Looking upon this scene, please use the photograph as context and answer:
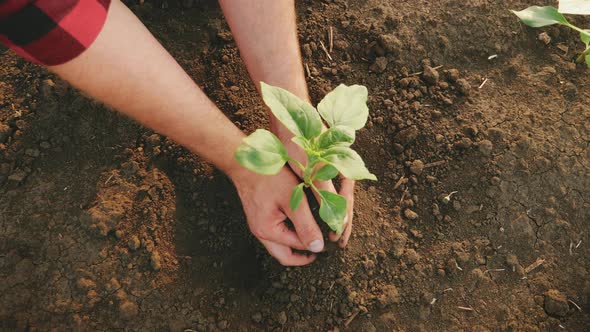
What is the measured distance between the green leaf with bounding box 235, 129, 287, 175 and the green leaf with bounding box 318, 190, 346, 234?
0.20 metres

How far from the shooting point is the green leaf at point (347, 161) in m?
1.29

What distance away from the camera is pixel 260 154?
1.31 metres

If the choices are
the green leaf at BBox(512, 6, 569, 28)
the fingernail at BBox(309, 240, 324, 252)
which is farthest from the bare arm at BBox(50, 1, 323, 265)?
the green leaf at BBox(512, 6, 569, 28)

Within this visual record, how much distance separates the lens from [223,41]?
7.08 ft

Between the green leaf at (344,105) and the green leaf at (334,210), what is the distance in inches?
9.0

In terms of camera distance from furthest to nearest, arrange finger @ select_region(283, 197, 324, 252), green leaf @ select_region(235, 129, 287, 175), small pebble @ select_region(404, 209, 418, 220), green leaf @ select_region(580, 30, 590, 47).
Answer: green leaf @ select_region(580, 30, 590, 47), small pebble @ select_region(404, 209, 418, 220), finger @ select_region(283, 197, 324, 252), green leaf @ select_region(235, 129, 287, 175)

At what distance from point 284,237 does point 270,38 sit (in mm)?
757

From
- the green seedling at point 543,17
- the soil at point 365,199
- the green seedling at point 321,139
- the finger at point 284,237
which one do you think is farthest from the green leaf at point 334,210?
the green seedling at point 543,17

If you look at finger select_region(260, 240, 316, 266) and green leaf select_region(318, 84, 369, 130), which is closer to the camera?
green leaf select_region(318, 84, 369, 130)

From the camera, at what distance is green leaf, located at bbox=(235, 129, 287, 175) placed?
4.19 feet

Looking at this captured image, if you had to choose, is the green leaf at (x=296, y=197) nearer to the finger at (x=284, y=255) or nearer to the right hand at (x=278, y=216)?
the right hand at (x=278, y=216)

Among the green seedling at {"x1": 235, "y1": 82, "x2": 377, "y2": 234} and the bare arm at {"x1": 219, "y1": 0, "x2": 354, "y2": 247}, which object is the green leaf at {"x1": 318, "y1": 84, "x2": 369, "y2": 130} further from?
the bare arm at {"x1": 219, "y1": 0, "x2": 354, "y2": 247}

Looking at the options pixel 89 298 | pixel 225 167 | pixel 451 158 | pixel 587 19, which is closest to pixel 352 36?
pixel 451 158

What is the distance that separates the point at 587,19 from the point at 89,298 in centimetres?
247
